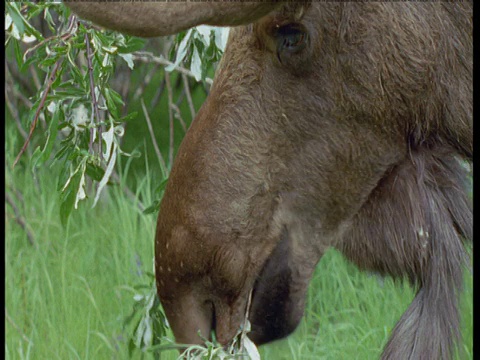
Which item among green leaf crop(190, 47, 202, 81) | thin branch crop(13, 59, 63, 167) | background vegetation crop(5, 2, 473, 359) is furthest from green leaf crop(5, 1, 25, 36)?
green leaf crop(190, 47, 202, 81)

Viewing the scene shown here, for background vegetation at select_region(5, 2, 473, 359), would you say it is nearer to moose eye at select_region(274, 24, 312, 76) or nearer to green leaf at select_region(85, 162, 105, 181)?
green leaf at select_region(85, 162, 105, 181)

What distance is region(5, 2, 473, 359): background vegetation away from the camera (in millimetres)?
3035

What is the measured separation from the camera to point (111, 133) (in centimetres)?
304

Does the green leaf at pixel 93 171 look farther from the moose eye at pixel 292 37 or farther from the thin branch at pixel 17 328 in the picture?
the thin branch at pixel 17 328

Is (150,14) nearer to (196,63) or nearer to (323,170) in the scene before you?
(323,170)

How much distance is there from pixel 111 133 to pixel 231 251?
2.09 feet

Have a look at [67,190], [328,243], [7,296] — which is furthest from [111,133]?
[7,296]

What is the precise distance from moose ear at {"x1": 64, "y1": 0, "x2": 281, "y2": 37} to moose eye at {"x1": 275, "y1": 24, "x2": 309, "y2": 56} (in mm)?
316

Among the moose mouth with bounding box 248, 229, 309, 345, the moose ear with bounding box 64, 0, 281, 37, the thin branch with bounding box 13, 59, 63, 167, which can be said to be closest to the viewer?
the moose ear with bounding box 64, 0, 281, 37

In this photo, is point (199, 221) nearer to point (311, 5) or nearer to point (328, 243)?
point (328, 243)

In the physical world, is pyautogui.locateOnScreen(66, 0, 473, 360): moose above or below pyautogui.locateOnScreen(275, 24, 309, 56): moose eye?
below

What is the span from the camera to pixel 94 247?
4.67 m

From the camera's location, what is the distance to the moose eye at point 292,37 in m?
2.45

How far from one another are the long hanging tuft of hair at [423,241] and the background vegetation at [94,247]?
0.15 m
